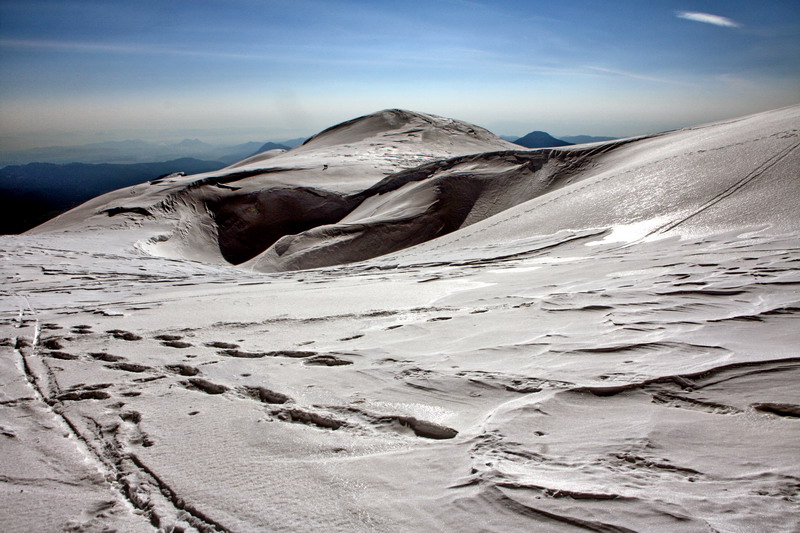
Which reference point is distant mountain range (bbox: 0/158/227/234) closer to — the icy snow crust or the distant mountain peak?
the distant mountain peak

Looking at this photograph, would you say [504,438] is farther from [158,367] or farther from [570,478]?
[158,367]

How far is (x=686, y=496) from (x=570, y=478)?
0.24 meters

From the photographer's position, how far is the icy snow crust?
3.80ft

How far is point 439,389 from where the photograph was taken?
179 centimetres

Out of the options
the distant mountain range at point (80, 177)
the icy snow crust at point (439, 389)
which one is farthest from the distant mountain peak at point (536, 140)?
the distant mountain range at point (80, 177)

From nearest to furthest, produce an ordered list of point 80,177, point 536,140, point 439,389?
point 439,389 < point 536,140 < point 80,177

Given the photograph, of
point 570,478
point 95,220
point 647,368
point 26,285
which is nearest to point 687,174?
point 647,368

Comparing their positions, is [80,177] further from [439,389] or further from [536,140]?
[439,389]

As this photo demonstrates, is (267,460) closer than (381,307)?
Yes

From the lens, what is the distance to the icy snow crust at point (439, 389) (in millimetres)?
1157

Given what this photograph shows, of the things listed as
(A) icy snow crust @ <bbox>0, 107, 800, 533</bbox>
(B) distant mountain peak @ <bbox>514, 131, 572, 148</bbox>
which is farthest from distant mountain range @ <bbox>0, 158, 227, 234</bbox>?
(A) icy snow crust @ <bbox>0, 107, 800, 533</bbox>

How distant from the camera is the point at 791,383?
1534 millimetres

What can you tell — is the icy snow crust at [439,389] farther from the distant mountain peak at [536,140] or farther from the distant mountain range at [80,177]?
the distant mountain range at [80,177]

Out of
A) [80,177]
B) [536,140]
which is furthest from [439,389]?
[80,177]
